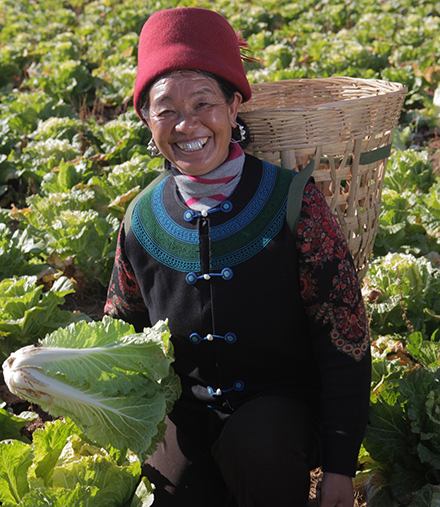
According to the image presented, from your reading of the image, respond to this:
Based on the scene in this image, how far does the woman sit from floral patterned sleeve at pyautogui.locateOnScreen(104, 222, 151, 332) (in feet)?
0.23

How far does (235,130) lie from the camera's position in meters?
2.04

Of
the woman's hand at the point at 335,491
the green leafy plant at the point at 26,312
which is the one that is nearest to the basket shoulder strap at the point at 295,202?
the woman's hand at the point at 335,491

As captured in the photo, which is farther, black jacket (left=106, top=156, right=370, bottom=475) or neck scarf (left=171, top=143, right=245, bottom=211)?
neck scarf (left=171, top=143, right=245, bottom=211)

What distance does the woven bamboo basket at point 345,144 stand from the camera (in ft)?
7.07

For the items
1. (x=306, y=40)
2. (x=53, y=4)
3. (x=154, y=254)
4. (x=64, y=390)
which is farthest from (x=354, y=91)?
(x=53, y=4)

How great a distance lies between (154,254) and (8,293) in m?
1.22

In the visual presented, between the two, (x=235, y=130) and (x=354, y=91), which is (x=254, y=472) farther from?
(x=354, y=91)

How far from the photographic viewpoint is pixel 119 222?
11.9ft

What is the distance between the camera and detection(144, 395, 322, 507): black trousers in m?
1.67

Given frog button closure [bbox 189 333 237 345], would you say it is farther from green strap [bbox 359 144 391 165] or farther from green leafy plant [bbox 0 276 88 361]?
green leafy plant [bbox 0 276 88 361]

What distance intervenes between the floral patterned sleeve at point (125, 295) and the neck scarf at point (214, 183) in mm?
329

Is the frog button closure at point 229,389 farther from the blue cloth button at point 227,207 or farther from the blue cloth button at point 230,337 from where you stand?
the blue cloth button at point 227,207

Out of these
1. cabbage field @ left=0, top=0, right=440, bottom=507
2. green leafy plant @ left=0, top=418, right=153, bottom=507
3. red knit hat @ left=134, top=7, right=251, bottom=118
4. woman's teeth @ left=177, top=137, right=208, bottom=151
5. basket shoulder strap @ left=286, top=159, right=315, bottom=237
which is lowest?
cabbage field @ left=0, top=0, right=440, bottom=507

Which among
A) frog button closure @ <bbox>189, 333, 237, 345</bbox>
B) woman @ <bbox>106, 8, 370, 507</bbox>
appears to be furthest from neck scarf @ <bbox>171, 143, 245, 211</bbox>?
frog button closure @ <bbox>189, 333, 237, 345</bbox>
